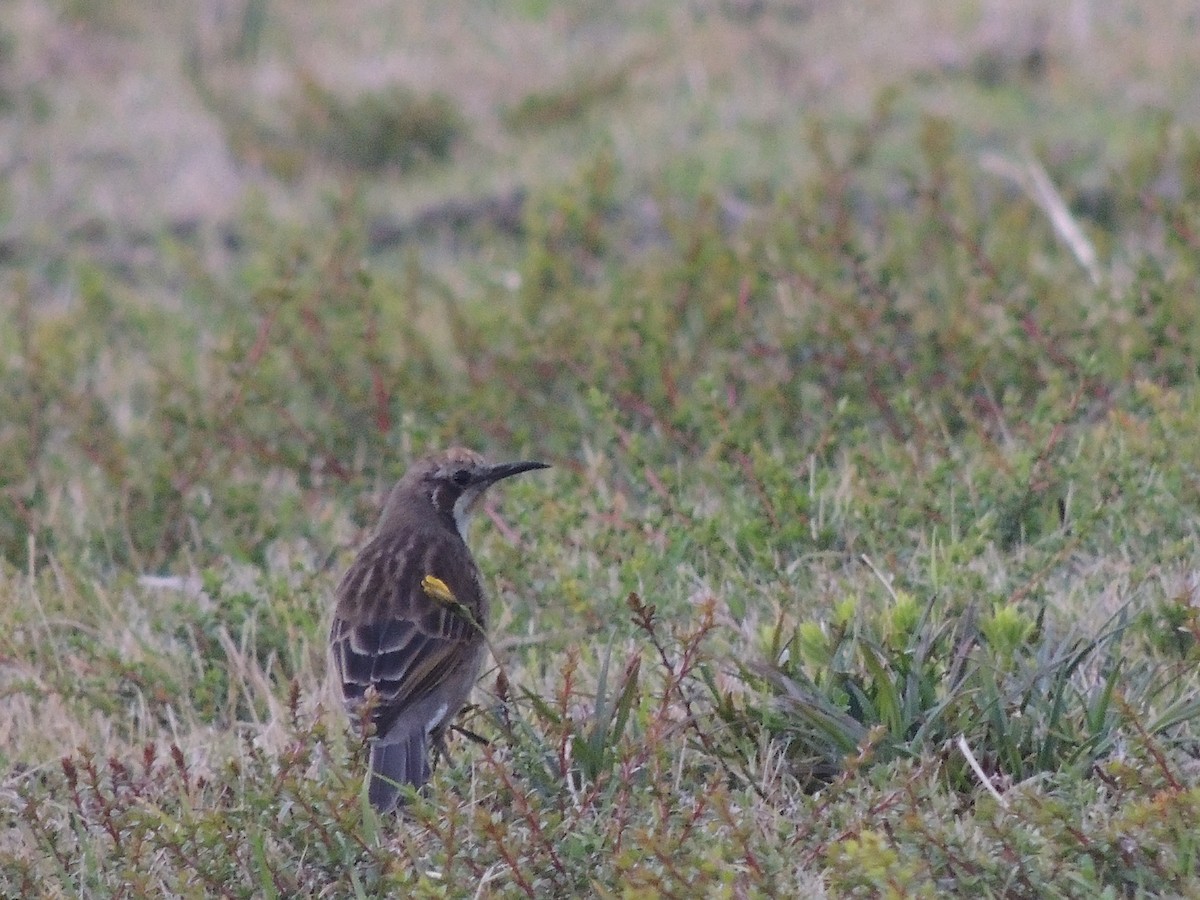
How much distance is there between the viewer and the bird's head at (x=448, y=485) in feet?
20.5

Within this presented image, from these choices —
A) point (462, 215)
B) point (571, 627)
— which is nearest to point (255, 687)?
point (571, 627)

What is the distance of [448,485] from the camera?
627 centimetres

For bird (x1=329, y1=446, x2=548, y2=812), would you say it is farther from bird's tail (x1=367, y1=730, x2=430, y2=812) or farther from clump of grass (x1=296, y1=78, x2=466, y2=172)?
clump of grass (x1=296, y1=78, x2=466, y2=172)

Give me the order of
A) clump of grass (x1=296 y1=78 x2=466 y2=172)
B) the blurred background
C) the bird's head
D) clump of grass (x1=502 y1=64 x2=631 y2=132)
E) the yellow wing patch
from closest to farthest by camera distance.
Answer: the yellow wing patch, the bird's head, the blurred background, clump of grass (x1=296 y1=78 x2=466 y2=172), clump of grass (x1=502 y1=64 x2=631 y2=132)

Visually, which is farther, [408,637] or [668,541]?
[668,541]

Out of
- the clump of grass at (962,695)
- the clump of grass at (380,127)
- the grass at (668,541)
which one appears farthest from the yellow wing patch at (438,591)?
the clump of grass at (380,127)

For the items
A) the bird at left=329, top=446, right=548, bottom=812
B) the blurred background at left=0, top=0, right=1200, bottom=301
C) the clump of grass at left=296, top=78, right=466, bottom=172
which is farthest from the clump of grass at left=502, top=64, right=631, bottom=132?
the bird at left=329, top=446, right=548, bottom=812

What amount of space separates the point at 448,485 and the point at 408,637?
1046 millimetres

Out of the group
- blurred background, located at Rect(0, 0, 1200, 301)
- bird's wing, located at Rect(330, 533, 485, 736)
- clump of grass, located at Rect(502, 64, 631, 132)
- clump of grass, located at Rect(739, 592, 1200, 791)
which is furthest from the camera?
clump of grass, located at Rect(502, 64, 631, 132)

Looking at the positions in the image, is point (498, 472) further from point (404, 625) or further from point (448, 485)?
point (404, 625)

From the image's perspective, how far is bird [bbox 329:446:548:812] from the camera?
16.3 ft

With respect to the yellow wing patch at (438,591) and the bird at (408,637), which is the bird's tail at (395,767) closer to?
the bird at (408,637)

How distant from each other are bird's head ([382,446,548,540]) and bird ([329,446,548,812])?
0.08ft

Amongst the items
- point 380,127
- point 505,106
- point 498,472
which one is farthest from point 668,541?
point 505,106
